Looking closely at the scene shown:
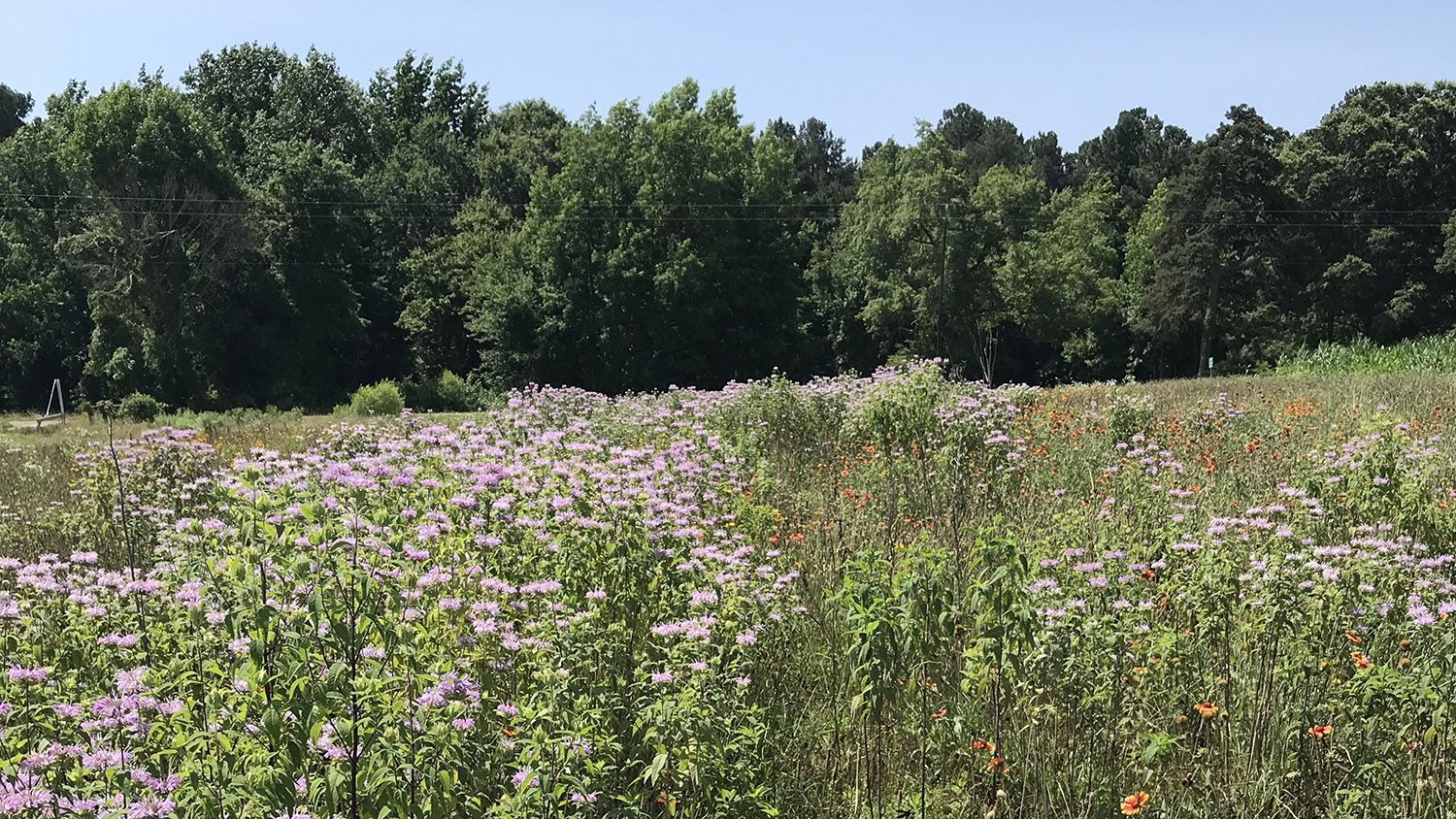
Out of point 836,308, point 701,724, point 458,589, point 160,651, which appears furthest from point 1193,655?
point 836,308

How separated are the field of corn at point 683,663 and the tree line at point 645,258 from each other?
109 feet

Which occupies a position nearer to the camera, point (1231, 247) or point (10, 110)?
point (1231, 247)

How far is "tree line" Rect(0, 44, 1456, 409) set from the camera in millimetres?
35625

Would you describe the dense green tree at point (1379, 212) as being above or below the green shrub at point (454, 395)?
above

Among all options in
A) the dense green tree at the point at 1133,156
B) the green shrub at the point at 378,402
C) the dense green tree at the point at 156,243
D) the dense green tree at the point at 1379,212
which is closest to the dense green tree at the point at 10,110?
the dense green tree at the point at 156,243

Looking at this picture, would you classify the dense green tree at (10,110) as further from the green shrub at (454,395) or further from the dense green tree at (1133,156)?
the dense green tree at (1133,156)

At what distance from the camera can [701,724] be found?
2.76 metres

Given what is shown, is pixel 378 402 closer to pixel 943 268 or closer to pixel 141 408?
pixel 141 408

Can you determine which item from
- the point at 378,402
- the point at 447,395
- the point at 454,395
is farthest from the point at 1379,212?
the point at 378,402

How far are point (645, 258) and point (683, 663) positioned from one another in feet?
116

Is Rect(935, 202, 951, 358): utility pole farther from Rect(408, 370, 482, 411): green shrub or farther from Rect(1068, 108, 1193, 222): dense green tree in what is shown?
Rect(408, 370, 482, 411): green shrub

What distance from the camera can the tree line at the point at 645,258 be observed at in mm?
35625

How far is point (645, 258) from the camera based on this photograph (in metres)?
37.8

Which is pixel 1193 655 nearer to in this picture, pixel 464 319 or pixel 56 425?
pixel 56 425
